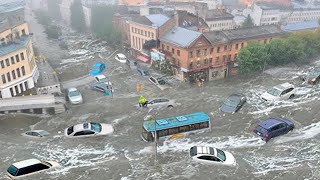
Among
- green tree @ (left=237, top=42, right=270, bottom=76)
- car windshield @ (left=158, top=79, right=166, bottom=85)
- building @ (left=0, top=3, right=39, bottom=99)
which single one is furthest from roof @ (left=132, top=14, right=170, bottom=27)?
building @ (left=0, top=3, right=39, bottom=99)

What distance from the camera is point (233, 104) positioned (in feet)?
120

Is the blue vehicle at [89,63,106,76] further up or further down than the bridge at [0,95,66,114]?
further down

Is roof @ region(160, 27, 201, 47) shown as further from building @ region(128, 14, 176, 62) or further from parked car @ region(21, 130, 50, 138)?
parked car @ region(21, 130, 50, 138)

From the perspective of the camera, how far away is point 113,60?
64.8 meters

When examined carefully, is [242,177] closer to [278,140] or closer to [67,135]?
[278,140]

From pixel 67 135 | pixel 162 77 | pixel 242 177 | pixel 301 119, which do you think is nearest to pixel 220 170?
pixel 242 177

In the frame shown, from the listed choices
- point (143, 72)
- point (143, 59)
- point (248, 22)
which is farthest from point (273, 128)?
point (248, 22)

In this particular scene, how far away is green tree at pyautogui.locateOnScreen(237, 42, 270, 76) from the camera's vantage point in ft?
161

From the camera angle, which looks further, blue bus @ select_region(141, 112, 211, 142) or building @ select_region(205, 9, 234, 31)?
building @ select_region(205, 9, 234, 31)

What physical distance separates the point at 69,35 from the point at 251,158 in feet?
286

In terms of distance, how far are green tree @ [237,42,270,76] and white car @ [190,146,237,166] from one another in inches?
1042

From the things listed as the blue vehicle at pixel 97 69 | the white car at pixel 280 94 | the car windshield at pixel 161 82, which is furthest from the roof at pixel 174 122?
the blue vehicle at pixel 97 69

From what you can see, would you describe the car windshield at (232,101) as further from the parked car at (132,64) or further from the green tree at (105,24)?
the green tree at (105,24)

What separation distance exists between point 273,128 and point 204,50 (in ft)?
83.6
